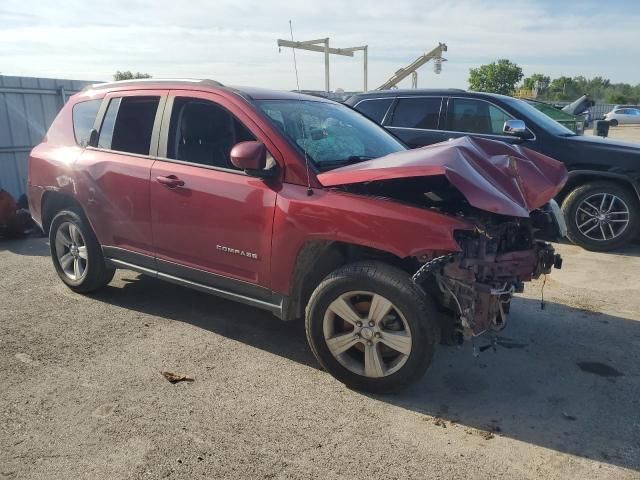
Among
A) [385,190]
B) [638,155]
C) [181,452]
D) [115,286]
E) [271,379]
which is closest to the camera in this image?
[181,452]

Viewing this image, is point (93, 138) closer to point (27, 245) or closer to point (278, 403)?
point (278, 403)

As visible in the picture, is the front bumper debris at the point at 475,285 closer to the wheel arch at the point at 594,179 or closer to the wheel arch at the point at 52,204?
the wheel arch at the point at 52,204

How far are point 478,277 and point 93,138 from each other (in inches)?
137

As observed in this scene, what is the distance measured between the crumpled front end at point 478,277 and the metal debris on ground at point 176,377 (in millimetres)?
1616

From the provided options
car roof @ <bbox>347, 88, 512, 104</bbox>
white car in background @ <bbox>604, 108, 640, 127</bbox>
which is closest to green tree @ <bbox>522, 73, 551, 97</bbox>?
white car in background @ <bbox>604, 108, 640, 127</bbox>

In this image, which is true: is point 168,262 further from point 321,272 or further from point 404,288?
point 404,288

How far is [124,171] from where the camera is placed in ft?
13.8

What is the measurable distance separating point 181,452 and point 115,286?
2.90 meters

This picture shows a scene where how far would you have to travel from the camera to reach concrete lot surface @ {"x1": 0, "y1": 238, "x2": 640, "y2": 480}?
2.63 meters

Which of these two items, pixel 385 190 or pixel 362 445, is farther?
pixel 385 190

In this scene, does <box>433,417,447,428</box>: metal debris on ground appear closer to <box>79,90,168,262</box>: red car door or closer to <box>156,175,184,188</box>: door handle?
<box>156,175,184,188</box>: door handle

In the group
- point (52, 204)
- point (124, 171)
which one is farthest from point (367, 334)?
point (52, 204)

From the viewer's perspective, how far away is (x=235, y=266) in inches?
145

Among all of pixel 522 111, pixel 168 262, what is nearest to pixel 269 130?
pixel 168 262
